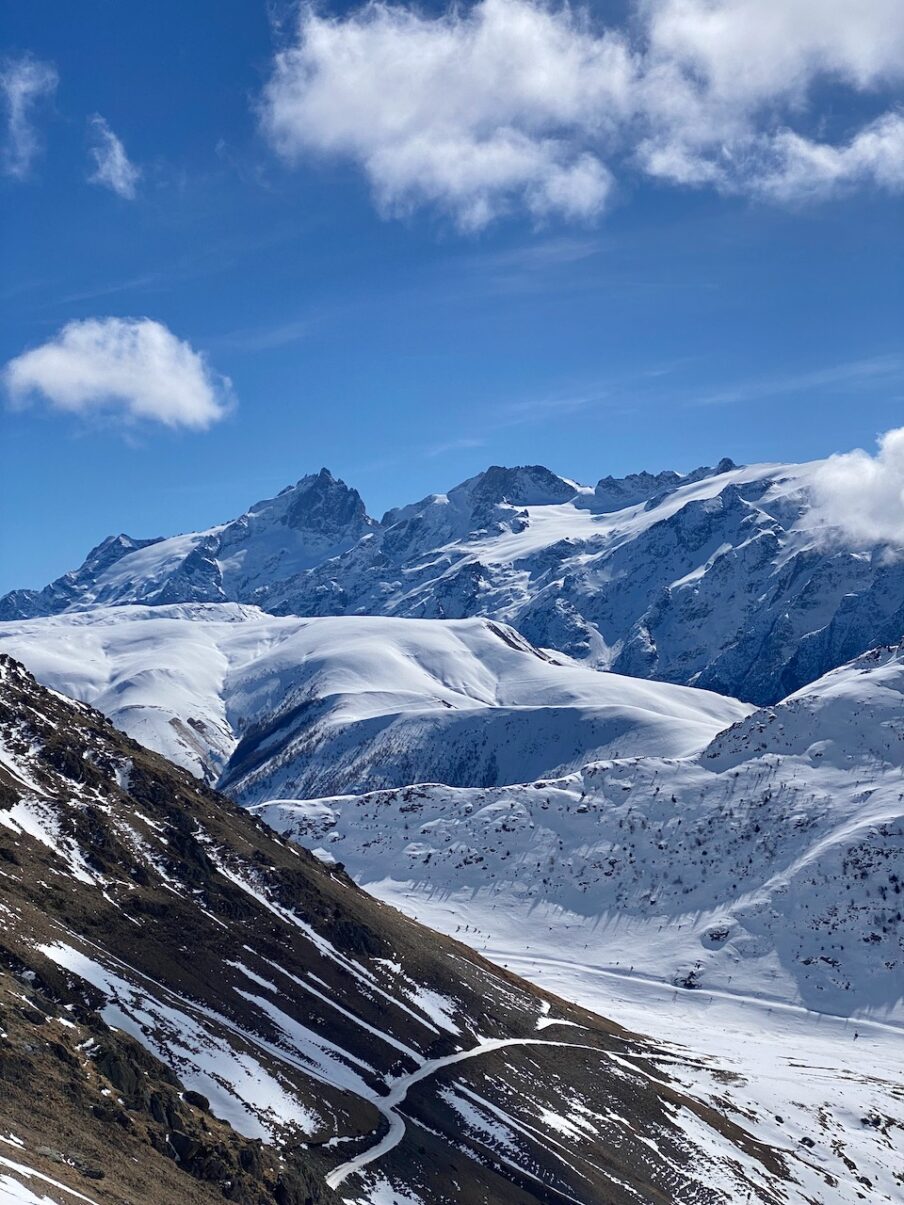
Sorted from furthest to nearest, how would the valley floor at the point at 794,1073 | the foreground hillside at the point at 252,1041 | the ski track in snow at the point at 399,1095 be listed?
1. the valley floor at the point at 794,1073
2. the ski track in snow at the point at 399,1095
3. the foreground hillside at the point at 252,1041

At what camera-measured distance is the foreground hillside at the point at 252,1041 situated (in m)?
70.2

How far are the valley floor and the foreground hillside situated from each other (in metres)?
5.32

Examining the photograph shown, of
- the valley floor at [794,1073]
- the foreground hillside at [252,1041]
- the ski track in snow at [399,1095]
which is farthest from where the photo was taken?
the valley floor at [794,1073]

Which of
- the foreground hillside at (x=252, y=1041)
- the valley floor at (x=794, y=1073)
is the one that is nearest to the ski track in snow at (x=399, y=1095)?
the foreground hillside at (x=252, y=1041)

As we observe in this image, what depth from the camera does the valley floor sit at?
12319 cm

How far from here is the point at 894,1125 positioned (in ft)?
449

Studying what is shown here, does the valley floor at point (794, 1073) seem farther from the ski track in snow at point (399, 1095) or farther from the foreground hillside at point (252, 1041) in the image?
the ski track in snow at point (399, 1095)

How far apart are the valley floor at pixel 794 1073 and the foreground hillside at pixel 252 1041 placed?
209 inches

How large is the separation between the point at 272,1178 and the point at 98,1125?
495 inches

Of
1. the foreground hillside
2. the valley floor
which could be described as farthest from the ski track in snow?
the valley floor

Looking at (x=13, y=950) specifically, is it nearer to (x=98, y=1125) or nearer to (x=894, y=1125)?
(x=98, y=1125)

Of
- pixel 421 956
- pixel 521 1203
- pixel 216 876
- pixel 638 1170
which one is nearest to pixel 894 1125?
pixel 638 1170

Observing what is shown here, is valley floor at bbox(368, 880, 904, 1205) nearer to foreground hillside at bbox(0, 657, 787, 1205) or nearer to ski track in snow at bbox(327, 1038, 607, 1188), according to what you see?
foreground hillside at bbox(0, 657, 787, 1205)

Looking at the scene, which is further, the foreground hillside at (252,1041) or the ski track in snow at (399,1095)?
the ski track in snow at (399,1095)
